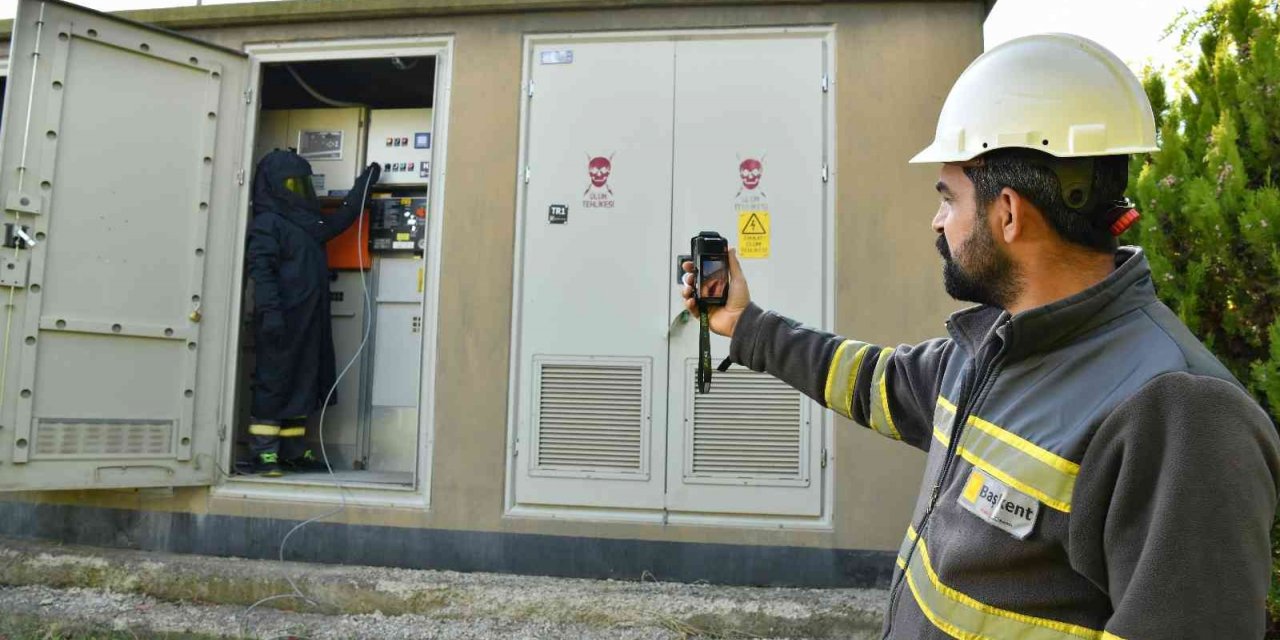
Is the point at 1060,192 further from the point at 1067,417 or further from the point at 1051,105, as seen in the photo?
the point at 1067,417

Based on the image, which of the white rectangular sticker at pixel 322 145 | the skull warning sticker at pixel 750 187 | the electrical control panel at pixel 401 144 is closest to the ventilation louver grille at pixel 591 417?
the skull warning sticker at pixel 750 187

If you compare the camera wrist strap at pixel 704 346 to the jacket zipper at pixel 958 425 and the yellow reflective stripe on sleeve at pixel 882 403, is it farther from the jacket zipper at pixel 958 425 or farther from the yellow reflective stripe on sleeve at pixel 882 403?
the jacket zipper at pixel 958 425

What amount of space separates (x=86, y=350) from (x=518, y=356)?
7.61ft

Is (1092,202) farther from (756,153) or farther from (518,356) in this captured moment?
(518,356)

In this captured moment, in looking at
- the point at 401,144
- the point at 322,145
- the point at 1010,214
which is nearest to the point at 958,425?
the point at 1010,214

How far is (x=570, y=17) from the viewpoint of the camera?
4.44 m

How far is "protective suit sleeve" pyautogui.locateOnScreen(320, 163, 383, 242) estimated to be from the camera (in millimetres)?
5383

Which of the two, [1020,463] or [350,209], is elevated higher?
[350,209]

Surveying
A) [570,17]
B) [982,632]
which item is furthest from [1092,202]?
[570,17]

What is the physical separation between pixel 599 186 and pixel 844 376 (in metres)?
2.75

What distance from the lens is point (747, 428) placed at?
4.17 metres

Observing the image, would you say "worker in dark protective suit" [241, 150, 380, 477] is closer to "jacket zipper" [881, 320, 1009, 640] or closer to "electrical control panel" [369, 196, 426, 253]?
"electrical control panel" [369, 196, 426, 253]

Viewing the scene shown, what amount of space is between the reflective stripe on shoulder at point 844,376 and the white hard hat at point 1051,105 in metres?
0.54

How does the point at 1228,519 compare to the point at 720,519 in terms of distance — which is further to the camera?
the point at 720,519
